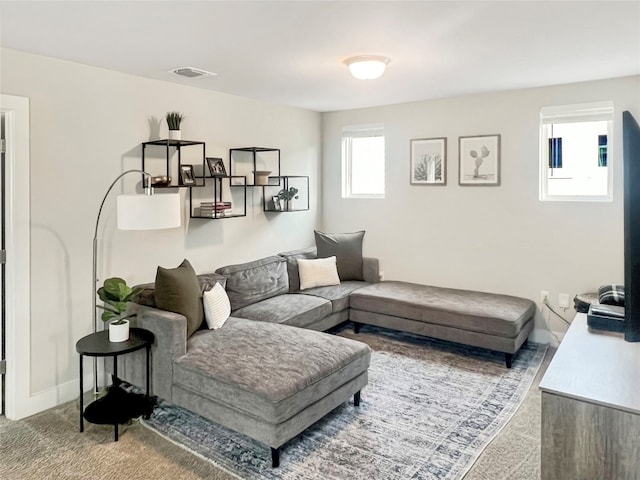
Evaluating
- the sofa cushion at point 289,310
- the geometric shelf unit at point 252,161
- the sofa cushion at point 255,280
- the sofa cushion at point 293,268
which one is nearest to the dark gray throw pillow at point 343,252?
the sofa cushion at point 293,268

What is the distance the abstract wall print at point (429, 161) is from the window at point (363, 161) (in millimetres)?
479

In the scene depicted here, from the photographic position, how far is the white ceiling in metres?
2.33

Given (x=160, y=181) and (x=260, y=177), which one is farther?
(x=260, y=177)

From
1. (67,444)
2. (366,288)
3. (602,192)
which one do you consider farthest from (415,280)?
(67,444)

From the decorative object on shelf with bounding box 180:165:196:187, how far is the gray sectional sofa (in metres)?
0.82

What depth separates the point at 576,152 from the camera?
4223mm

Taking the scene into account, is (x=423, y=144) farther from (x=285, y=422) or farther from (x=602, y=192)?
(x=285, y=422)

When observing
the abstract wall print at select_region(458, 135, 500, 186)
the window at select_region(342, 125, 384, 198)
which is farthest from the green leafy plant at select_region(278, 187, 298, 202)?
the abstract wall print at select_region(458, 135, 500, 186)

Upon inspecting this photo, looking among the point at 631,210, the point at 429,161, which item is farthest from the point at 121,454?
the point at 429,161

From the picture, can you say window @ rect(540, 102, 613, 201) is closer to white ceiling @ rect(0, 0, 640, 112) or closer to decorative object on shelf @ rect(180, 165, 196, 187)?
white ceiling @ rect(0, 0, 640, 112)

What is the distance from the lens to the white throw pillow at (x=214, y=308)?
136 inches

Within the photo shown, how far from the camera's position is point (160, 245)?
13.0 feet

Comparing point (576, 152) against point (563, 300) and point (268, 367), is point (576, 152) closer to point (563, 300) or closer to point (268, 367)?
point (563, 300)

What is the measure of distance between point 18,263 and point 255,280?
190 centimetres
